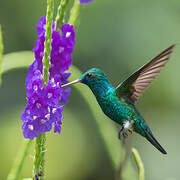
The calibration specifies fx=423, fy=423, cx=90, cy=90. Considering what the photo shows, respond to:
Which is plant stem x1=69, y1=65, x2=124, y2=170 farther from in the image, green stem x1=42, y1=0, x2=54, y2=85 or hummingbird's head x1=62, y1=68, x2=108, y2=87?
green stem x1=42, y1=0, x2=54, y2=85

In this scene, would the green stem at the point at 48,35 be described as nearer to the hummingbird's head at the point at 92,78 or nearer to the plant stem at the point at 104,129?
the hummingbird's head at the point at 92,78

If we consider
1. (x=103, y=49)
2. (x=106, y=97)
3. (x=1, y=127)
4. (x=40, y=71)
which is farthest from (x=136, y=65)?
(x=40, y=71)

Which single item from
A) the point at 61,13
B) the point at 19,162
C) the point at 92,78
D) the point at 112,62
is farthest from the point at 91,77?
the point at 112,62

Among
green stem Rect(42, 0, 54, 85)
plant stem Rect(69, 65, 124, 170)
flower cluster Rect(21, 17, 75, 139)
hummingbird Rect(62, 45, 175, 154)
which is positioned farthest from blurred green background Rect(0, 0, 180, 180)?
green stem Rect(42, 0, 54, 85)

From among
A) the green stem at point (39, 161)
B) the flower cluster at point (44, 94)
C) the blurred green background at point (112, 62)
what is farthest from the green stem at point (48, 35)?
the blurred green background at point (112, 62)

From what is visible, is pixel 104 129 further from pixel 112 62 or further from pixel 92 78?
pixel 112 62

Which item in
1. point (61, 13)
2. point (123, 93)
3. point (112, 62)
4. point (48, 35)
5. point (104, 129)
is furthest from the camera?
point (112, 62)
